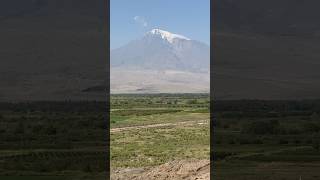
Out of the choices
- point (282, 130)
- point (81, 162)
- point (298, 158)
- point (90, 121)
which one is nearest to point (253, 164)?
point (298, 158)

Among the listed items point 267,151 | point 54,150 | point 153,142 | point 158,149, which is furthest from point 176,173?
point 153,142

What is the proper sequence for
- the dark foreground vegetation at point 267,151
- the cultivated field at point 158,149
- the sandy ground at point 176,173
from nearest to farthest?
the sandy ground at point 176,173 → the cultivated field at point 158,149 → the dark foreground vegetation at point 267,151

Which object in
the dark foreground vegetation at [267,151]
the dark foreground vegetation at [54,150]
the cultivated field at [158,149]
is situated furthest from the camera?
the dark foreground vegetation at [54,150]

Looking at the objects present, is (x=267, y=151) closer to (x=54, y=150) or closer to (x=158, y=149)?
(x=158, y=149)

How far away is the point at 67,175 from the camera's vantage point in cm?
4975

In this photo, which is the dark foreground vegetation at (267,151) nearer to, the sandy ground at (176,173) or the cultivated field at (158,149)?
the sandy ground at (176,173)

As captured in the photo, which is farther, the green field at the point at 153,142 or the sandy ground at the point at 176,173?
the green field at the point at 153,142

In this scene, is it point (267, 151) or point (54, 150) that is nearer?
point (267, 151)

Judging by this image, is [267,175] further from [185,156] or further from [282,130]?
[282,130]

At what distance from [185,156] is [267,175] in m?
18.3

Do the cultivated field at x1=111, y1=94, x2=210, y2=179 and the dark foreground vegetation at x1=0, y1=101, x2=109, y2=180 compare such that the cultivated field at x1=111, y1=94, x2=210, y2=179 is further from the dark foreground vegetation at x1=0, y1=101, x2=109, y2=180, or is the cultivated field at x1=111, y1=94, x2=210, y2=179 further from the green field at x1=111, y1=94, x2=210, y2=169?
the dark foreground vegetation at x1=0, y1=101, x2=109, y2=180

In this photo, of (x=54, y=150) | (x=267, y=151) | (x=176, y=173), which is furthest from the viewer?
(x=54, y=150)

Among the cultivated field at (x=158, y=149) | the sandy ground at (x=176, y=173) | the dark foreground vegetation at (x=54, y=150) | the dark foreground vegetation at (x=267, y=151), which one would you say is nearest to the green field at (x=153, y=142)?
the cultivated field at (x=158, y=149)

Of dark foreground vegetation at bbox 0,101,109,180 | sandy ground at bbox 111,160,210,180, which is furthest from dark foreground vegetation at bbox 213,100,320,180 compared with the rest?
dark foreground vegetation at bbox 0,101,109,180
